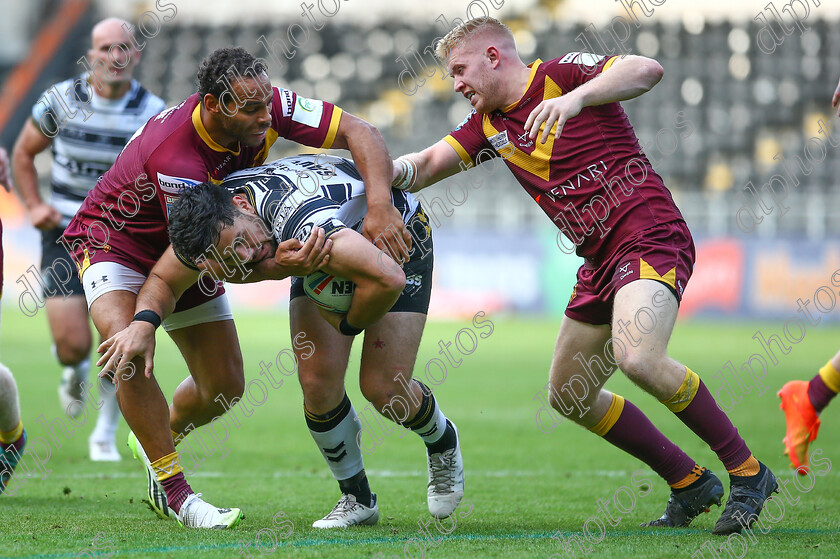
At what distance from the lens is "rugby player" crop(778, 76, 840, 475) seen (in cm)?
507

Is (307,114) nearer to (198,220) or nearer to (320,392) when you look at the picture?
(198,220)

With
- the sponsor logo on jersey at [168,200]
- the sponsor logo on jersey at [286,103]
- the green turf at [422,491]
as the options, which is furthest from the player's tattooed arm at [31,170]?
the sponsor logo on jersey at [286,103]

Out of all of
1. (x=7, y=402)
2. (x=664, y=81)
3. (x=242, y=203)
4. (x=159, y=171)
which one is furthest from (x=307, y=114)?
(x=664, y=81)

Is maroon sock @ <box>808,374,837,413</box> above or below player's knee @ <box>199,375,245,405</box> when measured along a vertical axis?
below

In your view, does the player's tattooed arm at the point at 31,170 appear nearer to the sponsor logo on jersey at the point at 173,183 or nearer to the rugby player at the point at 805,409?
the sponsor logo on jersey at the point at 173,183

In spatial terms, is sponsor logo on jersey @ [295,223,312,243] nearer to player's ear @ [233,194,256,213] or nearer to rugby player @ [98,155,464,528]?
rugby player @ [98,155,464,528]

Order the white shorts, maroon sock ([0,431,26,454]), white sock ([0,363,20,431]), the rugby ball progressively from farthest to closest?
maroon sock ([0,431,26,454]) < white sock ([0,363,20,431]) < the white shorts < the rugby ball

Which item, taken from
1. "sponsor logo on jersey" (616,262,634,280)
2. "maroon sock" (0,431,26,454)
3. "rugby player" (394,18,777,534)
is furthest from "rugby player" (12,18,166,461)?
"sponsor logo on jersey" (616,262,634,280)

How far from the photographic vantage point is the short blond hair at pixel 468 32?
4.22 metres

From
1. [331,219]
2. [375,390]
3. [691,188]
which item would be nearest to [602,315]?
[375,390]

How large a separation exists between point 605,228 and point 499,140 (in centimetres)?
68

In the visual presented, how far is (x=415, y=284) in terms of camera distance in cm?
429

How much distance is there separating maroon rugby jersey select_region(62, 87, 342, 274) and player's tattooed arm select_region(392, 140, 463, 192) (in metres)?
0.44

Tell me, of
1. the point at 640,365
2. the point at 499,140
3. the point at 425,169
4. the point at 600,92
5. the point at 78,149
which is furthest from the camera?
the point at 78,149
